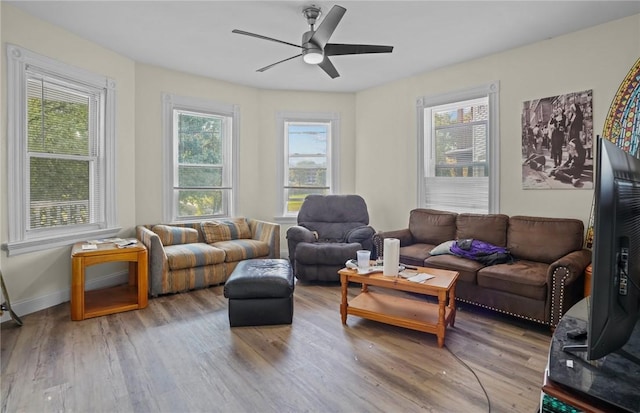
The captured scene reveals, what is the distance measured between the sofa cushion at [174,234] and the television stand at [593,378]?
4.03 m

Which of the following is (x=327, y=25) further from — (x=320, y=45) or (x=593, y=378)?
(x=593, y=378)

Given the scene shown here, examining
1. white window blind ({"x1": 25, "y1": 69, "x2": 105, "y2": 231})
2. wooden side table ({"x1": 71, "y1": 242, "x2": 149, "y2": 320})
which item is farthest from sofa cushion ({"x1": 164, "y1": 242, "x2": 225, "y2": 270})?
white window blind ({"x1": 25, "y1": 69, "x2": 105, "y2": 231})

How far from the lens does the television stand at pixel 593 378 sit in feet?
2.50

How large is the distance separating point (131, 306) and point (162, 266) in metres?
0.49

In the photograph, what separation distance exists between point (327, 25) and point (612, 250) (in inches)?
94.4

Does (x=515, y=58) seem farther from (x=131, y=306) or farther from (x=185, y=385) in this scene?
(x=131, y=306)

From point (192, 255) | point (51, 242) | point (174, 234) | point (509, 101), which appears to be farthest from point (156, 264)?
point (509, 101)

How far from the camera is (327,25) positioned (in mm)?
2555

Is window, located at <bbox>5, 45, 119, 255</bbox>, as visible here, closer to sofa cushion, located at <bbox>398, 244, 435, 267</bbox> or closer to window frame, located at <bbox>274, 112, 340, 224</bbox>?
window frame, located at <bbox>274, 112, 340, 224</bbox>

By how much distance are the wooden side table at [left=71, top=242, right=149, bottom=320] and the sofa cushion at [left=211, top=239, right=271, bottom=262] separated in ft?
3.14

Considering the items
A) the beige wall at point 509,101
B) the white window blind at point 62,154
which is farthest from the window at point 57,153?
the beige wall at point 509,101

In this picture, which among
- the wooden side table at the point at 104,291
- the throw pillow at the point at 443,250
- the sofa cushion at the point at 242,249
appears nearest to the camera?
the wooden side table at the point at 104,291

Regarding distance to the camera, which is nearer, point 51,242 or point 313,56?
point 313,56

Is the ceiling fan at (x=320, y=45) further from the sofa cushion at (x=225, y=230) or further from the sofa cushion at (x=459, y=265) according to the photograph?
the sofa cushion at (x=225, y=230)
